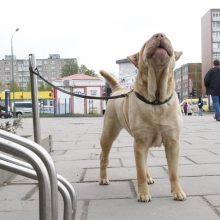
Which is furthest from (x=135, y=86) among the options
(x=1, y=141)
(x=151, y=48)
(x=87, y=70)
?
(x=87, y=70)

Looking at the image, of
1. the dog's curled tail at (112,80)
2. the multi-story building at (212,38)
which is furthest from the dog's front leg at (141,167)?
the multi-story building at (212,38)

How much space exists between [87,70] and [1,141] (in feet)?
270

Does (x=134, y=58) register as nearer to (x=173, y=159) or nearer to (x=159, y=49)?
(x=159, y=49)

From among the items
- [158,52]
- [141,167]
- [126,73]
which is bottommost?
[141,167]

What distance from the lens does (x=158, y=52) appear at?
4066 millimetres

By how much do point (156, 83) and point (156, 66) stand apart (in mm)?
179

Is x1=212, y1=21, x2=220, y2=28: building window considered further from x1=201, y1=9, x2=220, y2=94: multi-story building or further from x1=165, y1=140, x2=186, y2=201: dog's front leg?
x1=165, y1=140, x2=186, y2=201: dog's front leg

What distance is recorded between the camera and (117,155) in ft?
24.6

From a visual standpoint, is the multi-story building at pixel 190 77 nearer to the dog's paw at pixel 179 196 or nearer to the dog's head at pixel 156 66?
the dog's head at pixel 156 66

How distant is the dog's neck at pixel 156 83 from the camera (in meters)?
4.27

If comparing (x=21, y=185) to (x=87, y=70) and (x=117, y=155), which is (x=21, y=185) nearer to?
(x=117, y=155)

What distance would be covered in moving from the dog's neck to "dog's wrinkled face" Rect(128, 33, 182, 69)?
0.30ft

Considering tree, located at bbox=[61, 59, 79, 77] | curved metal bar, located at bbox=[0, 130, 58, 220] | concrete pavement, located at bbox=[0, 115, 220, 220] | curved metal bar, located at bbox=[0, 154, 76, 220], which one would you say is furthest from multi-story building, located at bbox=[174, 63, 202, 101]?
curved metal bar, located at bbox=[0, 130, 58, 220]

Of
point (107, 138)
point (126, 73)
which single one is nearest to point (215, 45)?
point (126, 73)
